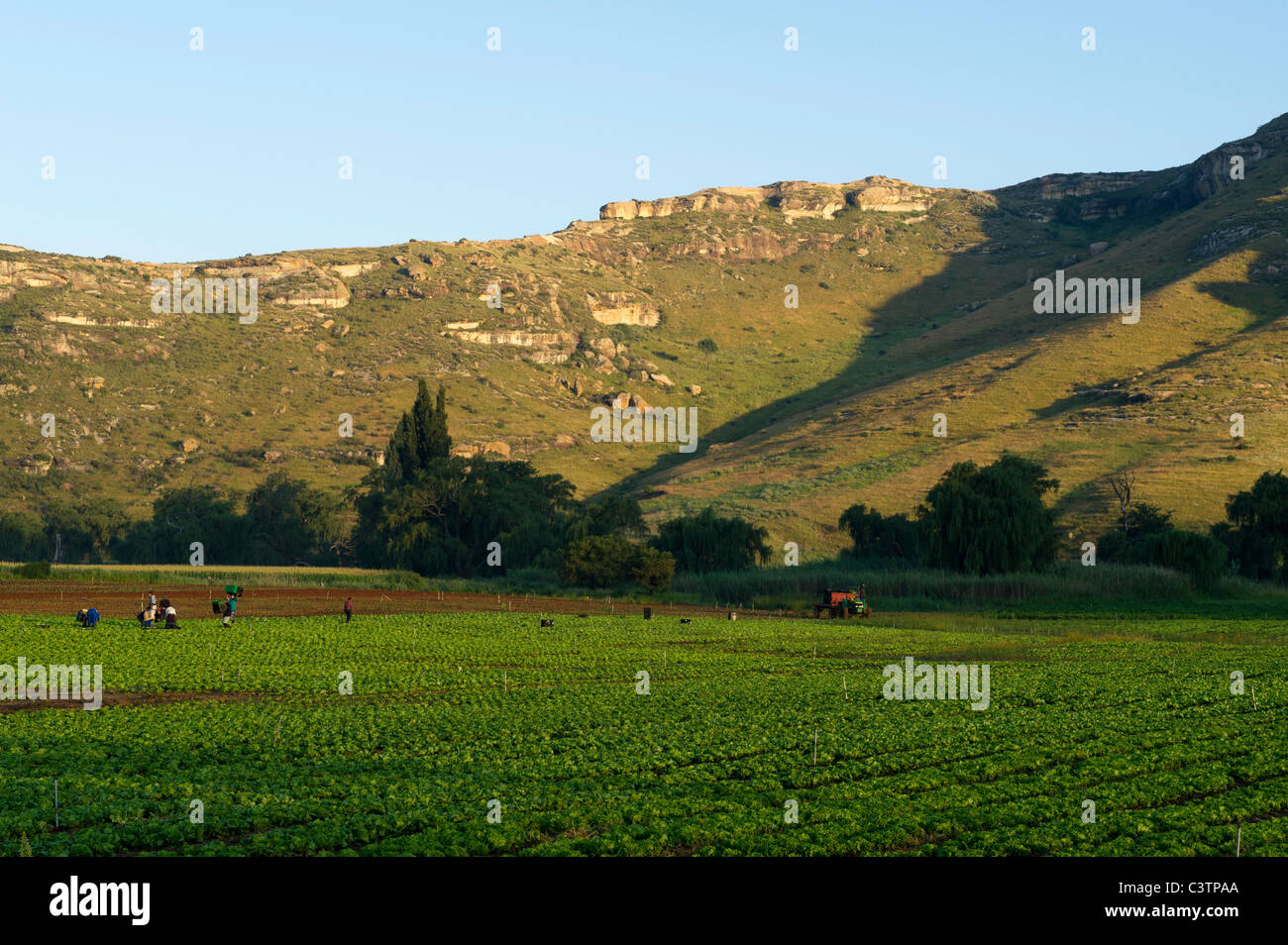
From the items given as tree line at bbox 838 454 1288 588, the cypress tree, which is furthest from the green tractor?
the cypress tree

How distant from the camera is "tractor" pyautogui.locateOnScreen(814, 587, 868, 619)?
234ft

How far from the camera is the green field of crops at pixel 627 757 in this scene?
16.9 meters

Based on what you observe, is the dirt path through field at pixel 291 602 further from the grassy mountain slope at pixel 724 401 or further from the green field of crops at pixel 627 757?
the grassy mountain slope at pixel 724 401

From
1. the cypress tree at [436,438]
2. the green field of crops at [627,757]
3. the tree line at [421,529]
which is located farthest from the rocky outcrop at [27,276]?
the green field of crops at [627,757]

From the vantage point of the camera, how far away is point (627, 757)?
23.3m

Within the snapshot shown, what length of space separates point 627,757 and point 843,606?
163 ft

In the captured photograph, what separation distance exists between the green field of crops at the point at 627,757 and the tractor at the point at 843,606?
24.9 m

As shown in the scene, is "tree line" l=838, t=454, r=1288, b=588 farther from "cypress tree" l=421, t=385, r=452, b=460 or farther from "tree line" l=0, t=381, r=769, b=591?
"cypress tree" l=421, t=385, r=452, b=460

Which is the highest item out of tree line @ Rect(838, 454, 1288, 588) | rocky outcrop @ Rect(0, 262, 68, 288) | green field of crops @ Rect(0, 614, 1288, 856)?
rocky outcrop @ Rect(0, 262, 68, 288)

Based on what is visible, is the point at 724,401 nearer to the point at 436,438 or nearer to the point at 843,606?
the point at 436,438

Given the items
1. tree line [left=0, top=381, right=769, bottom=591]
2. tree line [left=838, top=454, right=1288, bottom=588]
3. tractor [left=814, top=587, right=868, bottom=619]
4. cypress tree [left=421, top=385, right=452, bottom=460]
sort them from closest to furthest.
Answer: tractor [left=814, top=587, right=868, bottom=619]
tree line [left=838, top=454, right=1288, bottom=588]
tree line [left=0, top=381, right=769, bottom=591]
cypress tree [left=421, top=385, right=452, bottom=460]

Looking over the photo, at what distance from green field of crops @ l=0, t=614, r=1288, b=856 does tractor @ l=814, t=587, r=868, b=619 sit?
24871mm
